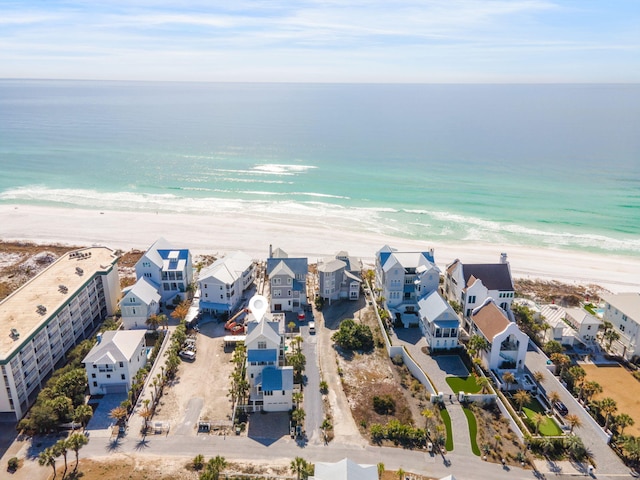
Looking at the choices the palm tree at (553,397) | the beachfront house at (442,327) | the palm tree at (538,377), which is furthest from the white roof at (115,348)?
the palm tree at (538,377)

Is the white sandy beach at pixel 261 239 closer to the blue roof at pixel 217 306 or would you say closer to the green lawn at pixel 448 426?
the blue roof at pixel 217 306

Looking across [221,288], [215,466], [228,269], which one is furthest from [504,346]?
[228,269]

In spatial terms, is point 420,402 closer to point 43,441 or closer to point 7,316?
point 43,441

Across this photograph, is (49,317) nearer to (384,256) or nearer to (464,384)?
→ (384,256)

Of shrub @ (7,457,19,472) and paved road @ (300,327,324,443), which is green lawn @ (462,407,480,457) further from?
shrub @ (7,457,19,472)

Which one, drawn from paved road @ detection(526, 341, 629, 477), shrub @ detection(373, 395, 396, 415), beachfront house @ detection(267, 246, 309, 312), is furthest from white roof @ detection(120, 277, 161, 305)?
paved road @ detection(526, 341, 629, 477)

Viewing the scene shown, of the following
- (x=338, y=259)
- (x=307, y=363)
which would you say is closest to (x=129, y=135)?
(x=338, y=259)
